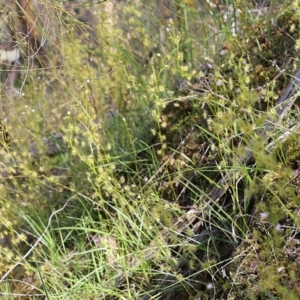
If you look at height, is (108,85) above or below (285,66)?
below

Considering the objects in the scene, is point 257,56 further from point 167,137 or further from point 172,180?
point 172,180

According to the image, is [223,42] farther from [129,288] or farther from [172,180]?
[129,288]

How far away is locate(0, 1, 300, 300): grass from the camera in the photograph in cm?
193

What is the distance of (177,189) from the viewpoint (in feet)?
8.27

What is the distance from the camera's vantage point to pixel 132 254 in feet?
7.20

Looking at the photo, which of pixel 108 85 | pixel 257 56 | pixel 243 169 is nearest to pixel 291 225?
pixel 243 169

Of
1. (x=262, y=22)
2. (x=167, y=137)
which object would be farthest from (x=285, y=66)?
(x=167, y=137)

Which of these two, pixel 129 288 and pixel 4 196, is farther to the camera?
pixel 4 196

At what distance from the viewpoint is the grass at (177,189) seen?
6.33ft

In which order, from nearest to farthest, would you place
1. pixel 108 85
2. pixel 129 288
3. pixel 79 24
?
pixel 129 288
pixel 79 24
pixel 108 85

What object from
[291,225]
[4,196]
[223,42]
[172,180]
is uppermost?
[223,42]

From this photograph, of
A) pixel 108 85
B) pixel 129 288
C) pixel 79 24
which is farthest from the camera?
pixel 108 85

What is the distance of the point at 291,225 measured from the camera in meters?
1.95

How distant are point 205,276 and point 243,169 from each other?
1.38 feet
